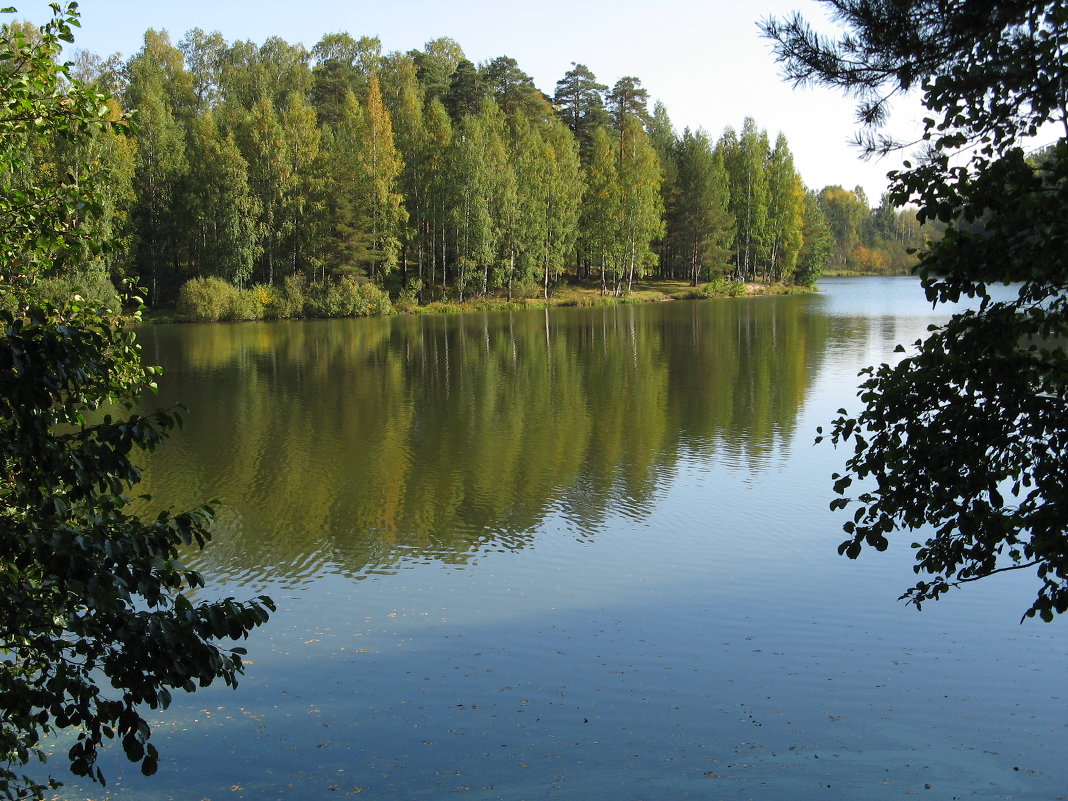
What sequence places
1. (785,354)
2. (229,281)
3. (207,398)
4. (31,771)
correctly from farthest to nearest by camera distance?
1. (229,281)
2. (785,354)
3. (207,398)
4. (31,771)

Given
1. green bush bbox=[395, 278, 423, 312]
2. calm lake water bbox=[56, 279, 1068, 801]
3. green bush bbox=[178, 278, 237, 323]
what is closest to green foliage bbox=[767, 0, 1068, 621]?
calm lake water bbox=[56, 279, 1068, 801]

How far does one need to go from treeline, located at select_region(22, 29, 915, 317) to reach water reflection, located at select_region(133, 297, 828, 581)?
60.1ft

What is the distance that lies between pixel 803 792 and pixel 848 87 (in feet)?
13.9

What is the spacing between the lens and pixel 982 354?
13.6 feet

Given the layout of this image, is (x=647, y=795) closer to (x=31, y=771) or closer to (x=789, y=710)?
(x=789, y=710)

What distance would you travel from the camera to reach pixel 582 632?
835 centimetres

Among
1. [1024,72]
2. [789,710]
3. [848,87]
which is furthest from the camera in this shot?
[789,710]

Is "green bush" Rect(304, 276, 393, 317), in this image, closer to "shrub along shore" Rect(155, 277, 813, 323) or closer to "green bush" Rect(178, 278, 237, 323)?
"shrub along shore" Rect(155, 277, 813, 323)

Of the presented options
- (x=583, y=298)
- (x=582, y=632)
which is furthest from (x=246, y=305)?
(x=582, y=632)

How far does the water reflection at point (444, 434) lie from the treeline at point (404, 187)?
18306 mm

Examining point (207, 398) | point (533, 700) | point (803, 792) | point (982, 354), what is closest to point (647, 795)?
point (803, 792)

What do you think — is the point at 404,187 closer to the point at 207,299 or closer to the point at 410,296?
the point at 410,296

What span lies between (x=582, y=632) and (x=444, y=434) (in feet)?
33.6

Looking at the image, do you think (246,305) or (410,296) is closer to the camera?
(246,305)
